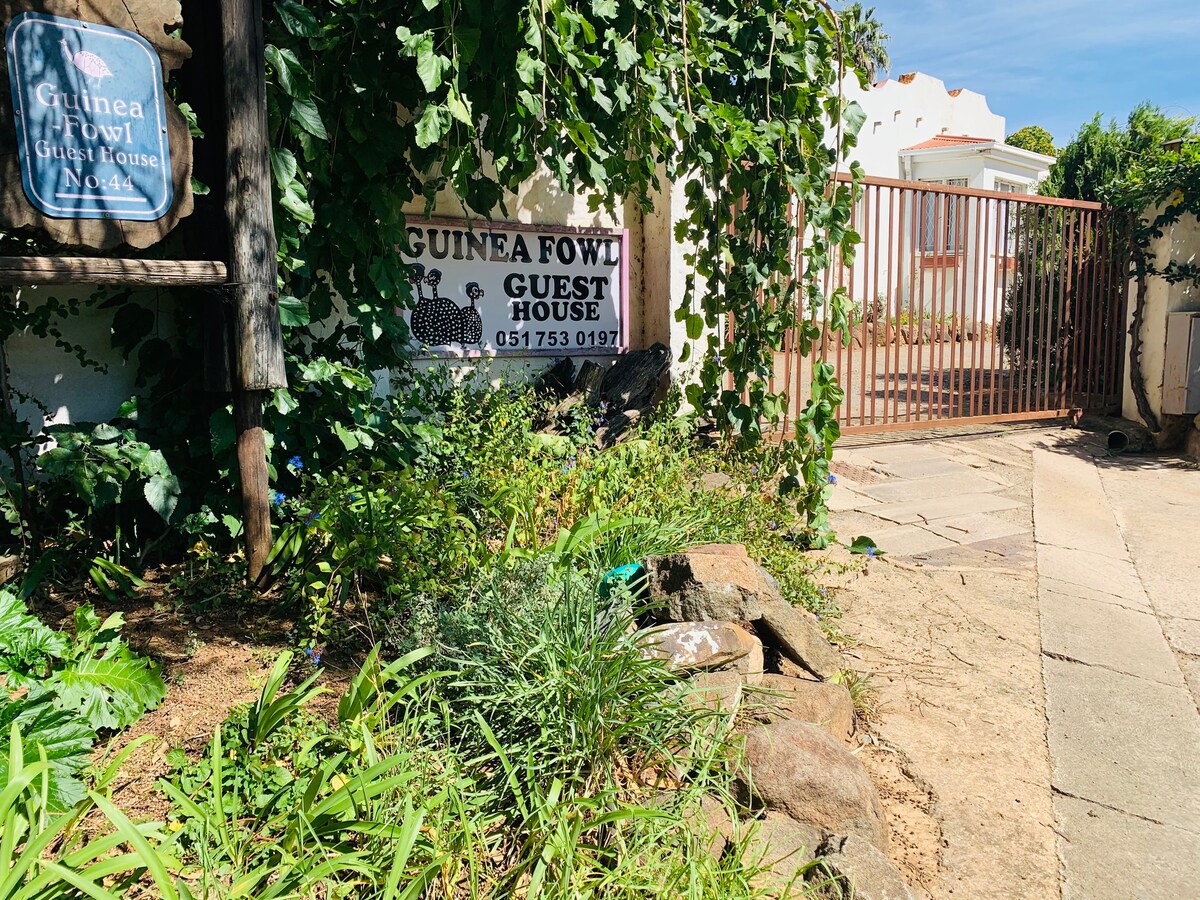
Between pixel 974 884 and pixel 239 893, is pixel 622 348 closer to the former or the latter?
pixel 974 884

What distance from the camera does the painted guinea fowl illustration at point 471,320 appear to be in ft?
17.0

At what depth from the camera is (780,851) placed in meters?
2.23

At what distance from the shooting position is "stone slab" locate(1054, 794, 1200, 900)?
2371 mm

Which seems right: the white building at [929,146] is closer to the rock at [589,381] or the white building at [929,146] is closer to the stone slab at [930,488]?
the stone slab at [930,488]

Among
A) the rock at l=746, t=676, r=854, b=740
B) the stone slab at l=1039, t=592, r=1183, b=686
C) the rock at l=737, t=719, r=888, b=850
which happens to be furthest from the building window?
the rock at l=737, t=719, r=888, b=850

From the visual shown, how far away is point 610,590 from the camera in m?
3.08

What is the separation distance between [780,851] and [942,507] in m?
4.09

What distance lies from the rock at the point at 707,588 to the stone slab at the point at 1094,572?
7.47 feet

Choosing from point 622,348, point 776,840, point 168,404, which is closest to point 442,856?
point 776,840

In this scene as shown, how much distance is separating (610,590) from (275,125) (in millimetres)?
2206

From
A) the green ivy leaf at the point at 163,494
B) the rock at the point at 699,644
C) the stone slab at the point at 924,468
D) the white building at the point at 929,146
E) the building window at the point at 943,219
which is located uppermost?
the white building at the point at 929,146

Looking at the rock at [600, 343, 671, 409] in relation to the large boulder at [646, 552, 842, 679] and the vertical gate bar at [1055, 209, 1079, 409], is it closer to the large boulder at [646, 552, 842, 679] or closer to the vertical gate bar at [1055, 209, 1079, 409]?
the large boulder at [646, 552, 842, 679]

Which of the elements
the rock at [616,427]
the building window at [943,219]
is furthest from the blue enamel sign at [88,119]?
the building window at [943,219]

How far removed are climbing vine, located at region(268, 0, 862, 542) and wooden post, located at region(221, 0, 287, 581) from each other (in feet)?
0.70
